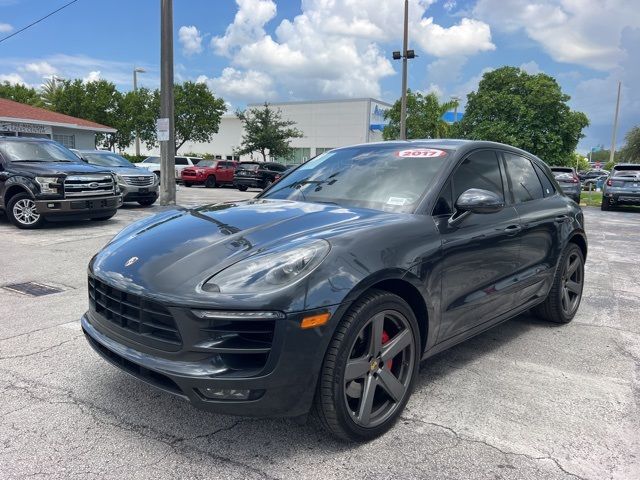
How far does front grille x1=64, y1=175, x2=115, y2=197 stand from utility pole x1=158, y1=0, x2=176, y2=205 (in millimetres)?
4029

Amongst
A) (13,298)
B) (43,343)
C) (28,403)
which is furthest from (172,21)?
(28,403)

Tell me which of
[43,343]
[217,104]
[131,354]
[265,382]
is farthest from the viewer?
[217,104]

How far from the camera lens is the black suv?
9.47 meters

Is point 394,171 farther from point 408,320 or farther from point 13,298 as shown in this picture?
point 13,298

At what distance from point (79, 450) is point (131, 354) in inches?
21.7

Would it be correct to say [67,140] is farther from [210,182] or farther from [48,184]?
[48,184]

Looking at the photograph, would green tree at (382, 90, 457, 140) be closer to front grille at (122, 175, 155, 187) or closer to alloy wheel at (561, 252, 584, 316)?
front grille at (122, 175, 155, 187)

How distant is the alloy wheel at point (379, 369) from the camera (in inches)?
103

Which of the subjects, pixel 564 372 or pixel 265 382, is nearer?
pixel 265 382

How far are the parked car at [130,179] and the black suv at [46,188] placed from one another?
9.40ft

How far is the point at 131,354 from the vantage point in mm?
2535

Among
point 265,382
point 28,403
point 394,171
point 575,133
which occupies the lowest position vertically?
point 28,403

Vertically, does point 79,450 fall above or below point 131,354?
below

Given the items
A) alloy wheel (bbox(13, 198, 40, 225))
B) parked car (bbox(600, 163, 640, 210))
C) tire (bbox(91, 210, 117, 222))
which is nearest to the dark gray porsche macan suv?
alloy wheel (bbox(13, 198, 40, 225))
